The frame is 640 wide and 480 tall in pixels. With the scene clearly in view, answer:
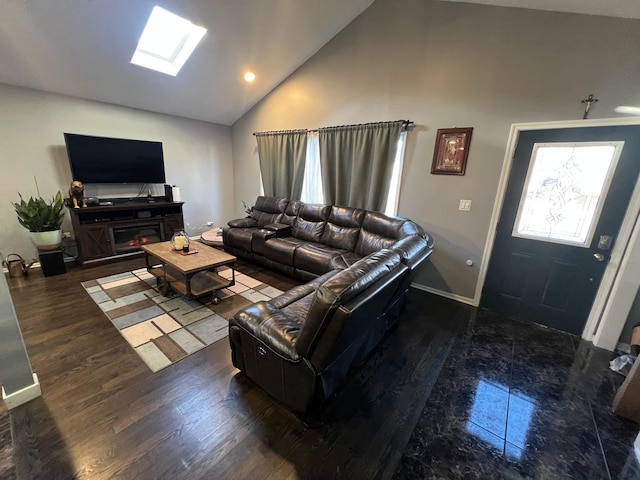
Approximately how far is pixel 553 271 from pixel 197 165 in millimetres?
5897

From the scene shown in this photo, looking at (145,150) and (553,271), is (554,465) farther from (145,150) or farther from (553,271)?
(145,150)

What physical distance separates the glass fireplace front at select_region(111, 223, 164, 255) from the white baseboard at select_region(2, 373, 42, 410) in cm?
278

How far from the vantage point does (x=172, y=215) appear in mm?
4555

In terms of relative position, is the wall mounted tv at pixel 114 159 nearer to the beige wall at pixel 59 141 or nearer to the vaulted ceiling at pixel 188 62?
the beige wall at pixel 59 141

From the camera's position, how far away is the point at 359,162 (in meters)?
3.74

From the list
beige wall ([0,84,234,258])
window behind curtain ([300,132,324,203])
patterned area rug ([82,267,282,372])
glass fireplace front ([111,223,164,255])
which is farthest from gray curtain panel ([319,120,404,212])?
glass fireplace front ([111,223,164,255])

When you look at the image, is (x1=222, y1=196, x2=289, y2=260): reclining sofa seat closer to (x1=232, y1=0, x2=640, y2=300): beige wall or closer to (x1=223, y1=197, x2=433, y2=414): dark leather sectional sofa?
(x1=232, y1=0, x2=640, y2=300): beige wall

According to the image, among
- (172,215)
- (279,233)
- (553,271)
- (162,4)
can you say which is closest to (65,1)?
(162,4)

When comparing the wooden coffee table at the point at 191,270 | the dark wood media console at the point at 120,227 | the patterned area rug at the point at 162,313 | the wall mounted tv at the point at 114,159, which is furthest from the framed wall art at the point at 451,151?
the wall mounted tv at the point at 114,159

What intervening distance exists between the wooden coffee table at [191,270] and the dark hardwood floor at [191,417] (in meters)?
0.71

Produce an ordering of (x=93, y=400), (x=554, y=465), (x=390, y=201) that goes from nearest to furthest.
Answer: (x=554, y=465), (x=93, y=400), (x=390, y=201)

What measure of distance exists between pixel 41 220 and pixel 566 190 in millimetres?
6029

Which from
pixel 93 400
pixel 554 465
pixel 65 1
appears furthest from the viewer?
pixel 65 1

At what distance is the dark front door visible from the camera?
2.29 meters
